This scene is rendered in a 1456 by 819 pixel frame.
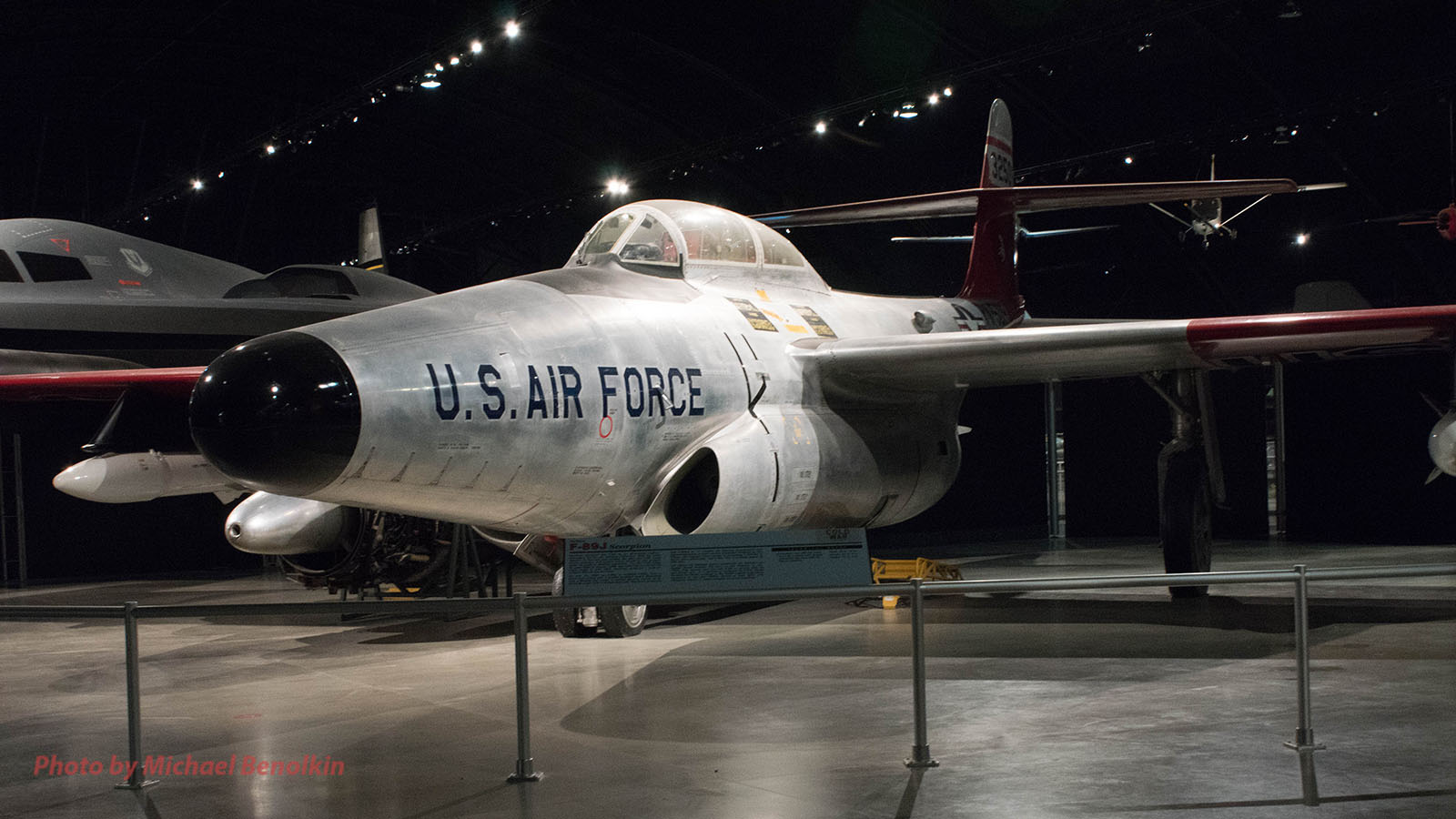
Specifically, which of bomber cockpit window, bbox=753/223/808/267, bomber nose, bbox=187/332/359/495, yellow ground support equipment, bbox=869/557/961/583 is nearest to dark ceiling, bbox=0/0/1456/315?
bomber cockpit window, bbox=753/223/808/267

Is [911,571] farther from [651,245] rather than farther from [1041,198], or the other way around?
[651,245]

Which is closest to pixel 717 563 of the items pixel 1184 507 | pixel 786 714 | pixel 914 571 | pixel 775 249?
pixel 786 714

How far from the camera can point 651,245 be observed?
8414 mm

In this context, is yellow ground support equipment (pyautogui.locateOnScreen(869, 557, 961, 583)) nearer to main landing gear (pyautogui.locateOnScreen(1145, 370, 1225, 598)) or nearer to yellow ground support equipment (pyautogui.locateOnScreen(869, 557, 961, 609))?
yellow ground support equipment (pyautogui.locateOnScreen(869, 557, 961, 609))

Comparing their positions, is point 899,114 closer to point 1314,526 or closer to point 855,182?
point 855,182

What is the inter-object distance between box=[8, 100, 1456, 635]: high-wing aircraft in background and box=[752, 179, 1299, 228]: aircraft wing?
0.14 ft

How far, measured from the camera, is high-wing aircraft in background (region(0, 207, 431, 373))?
14789mm

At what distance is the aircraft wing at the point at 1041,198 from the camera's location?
1036cm

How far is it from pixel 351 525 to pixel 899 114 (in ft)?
29.0

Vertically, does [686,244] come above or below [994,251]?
below

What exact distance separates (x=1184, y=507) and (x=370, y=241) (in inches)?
549

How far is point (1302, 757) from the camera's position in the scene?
4902 millimetres

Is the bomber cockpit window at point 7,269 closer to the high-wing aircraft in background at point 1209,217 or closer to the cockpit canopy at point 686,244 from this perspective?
the cockpit canopy at point 686,244

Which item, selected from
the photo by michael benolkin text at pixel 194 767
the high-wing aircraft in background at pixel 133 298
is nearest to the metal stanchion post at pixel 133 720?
the photo by michael benolkin text at pixel 194 767
